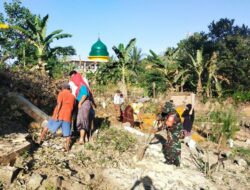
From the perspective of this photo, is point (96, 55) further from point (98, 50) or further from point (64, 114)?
point (64, 114)

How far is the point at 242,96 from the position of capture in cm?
2177

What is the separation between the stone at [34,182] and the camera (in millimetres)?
5881

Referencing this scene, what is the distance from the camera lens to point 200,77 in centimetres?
2297

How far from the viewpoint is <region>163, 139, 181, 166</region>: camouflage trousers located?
8.70 metres

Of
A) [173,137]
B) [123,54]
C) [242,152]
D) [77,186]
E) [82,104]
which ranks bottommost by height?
[242,152]

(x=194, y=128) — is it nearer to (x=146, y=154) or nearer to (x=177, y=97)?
(x=177, y=97)

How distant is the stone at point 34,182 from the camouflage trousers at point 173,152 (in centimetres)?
366

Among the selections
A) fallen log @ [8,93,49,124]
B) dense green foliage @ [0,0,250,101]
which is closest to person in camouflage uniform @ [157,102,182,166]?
fallen log @ [8,93,49,124]

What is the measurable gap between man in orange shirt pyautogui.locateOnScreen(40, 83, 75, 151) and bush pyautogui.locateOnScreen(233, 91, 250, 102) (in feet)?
52.4

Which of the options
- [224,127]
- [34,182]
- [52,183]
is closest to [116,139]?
[52,183]

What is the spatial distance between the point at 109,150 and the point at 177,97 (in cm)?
1160

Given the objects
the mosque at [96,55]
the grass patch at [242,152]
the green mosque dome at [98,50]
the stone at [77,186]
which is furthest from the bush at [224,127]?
the green mosque dome at [98,50]

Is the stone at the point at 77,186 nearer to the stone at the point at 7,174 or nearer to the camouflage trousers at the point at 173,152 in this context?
the stone at the point at 7,174

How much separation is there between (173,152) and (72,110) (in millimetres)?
2638
